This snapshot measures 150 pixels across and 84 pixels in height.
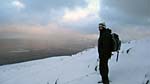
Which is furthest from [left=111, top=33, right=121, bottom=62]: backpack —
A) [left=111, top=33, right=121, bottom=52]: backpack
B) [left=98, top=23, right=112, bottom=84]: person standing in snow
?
[left=98, top=23, right=112, bottom=84]: person standing in snow

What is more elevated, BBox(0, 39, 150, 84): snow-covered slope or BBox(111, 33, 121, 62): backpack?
BBox(111, 33, 121, 62): backpack

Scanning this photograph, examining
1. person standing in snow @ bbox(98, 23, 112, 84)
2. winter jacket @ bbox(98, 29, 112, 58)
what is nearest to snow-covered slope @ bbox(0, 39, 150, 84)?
person standing in snow @ bbox(98, 23, 112, 84)

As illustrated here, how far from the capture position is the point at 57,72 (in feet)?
63.2

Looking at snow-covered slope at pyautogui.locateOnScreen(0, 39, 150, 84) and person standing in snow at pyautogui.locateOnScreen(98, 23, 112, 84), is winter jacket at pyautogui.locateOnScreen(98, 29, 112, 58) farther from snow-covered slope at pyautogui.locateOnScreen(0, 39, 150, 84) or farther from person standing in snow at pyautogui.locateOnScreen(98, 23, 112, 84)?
snow-covered slope at pyautogui.locateOnScreen(0, 39, 150, 84)

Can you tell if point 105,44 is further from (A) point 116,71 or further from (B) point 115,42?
(A) point 116,71

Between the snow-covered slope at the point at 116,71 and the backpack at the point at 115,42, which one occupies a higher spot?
the backpack at the point at 115,42

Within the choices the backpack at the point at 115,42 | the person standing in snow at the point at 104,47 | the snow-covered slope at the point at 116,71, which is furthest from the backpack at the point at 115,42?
the snow-covered slope at the point at 116,71

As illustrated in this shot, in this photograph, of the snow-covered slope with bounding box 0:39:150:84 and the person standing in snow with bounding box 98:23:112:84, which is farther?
the snow-covered slope with bounding box 0:39:150:84

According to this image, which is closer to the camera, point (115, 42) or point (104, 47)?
point (104, 47)

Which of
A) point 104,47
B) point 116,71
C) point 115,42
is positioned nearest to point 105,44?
point 104,47

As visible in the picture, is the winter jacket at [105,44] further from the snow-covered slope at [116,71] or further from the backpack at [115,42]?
the snow-covered slope at [116,71]

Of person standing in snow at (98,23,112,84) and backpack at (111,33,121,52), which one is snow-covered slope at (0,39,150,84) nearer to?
person standing in snow at (98,23,112,84)

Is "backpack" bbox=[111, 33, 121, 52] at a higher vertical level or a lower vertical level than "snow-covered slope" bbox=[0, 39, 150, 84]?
higher

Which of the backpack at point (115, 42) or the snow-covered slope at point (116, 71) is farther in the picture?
the snow-covered slope at point (116, 71)
